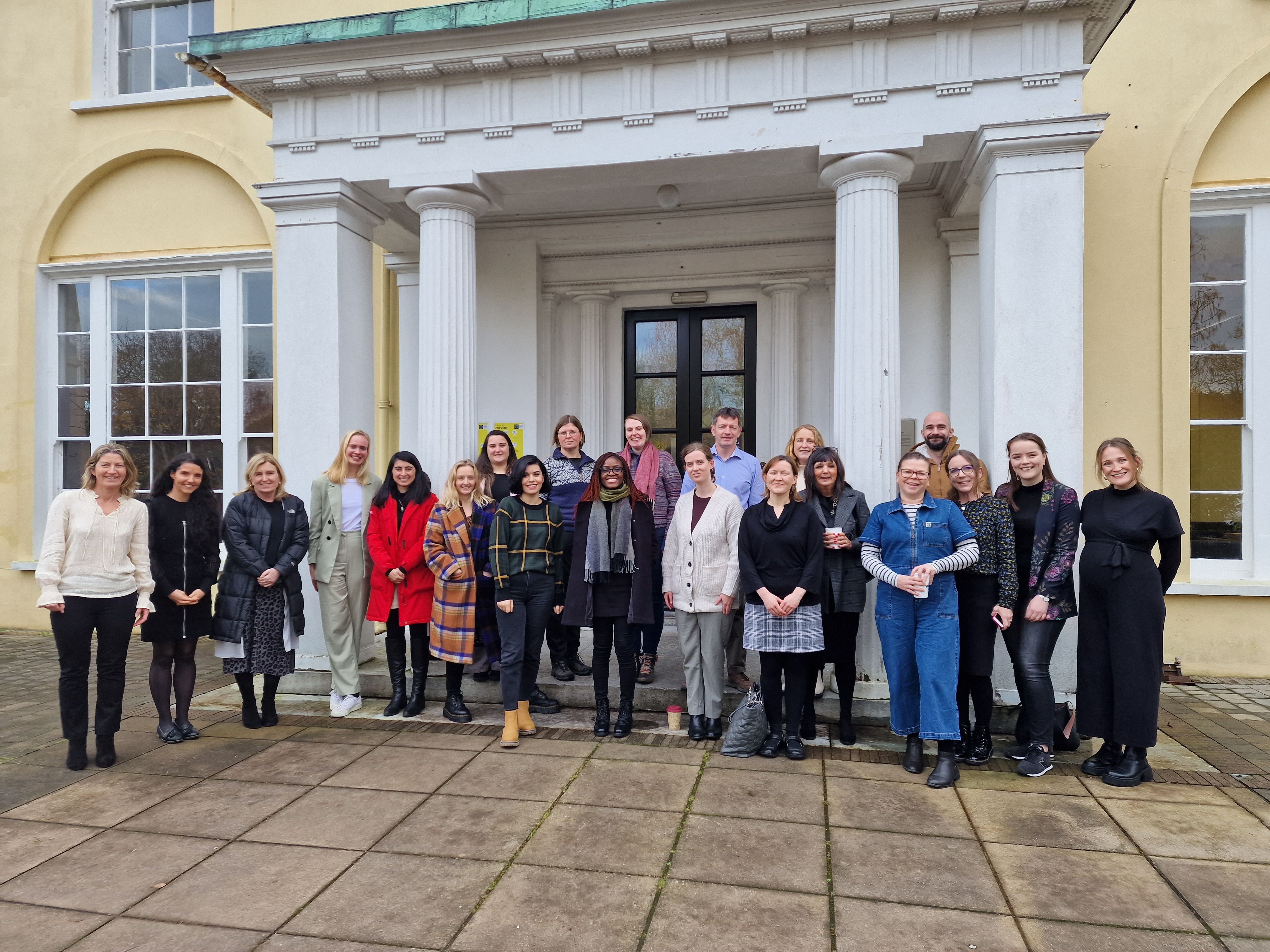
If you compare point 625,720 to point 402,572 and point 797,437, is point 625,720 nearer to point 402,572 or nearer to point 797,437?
point 402,572

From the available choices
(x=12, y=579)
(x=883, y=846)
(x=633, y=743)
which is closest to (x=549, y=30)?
(x=633, y=743)

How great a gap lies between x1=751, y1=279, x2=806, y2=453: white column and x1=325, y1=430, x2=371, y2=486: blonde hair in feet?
11.6

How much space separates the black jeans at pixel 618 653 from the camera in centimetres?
447

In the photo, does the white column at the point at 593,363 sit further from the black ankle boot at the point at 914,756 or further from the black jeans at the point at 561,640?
the black ankle boot at the point at 914,756

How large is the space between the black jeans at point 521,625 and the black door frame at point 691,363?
298 cm

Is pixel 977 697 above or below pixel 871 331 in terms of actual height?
below

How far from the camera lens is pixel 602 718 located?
455 centimetres

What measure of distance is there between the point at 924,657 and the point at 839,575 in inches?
24.1

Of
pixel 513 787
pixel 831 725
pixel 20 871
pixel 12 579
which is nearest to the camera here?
pixel 20 871

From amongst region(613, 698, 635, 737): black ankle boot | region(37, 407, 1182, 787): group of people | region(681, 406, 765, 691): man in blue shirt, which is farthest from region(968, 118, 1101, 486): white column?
region(613, 698, 635, 737): black ankle boot

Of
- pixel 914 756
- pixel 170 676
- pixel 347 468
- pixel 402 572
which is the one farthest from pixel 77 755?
pixel 914 756

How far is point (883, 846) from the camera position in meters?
3.17

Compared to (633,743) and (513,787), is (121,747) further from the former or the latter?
(633,743)

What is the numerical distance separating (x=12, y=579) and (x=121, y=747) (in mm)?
5204
